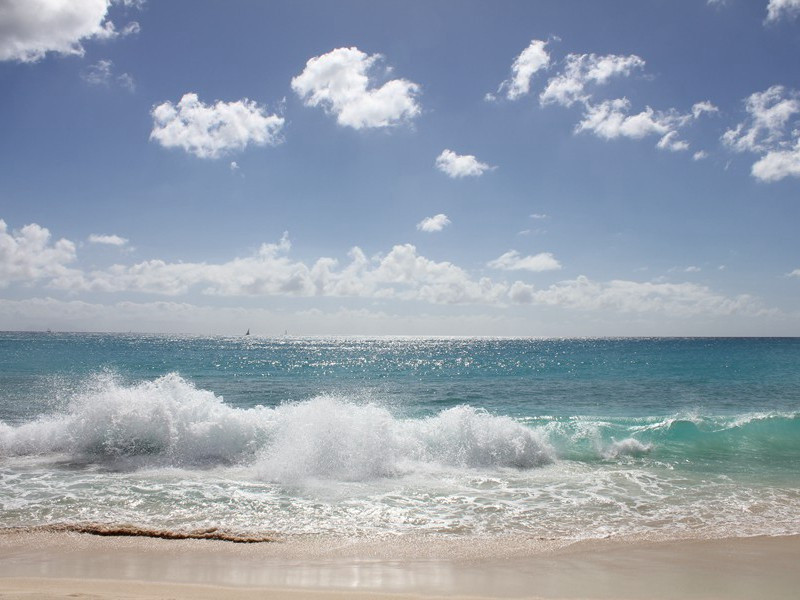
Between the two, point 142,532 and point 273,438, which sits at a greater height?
point 142,532

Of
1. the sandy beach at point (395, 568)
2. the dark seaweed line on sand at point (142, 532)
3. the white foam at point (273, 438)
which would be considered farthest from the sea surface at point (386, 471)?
the sandy beach at point (395, 568)

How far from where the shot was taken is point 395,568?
6.67 meters

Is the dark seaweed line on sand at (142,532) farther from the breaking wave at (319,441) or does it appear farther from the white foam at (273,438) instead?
the white foam at (273,438)

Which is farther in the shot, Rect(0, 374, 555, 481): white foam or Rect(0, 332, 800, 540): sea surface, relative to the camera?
Rect(0, 374, 555, 481): white foam

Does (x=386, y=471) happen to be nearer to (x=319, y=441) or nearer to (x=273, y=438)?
(x=319, y=441)

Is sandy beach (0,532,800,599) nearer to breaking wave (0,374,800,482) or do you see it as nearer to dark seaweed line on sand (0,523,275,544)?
dark seaweed line on sand (0,523,275,544)

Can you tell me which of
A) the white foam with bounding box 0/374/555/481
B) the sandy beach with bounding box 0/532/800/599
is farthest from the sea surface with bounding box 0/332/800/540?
the sandy beach with bounding box 0/532/800/599

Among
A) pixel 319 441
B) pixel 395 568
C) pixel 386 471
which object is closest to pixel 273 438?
pixel 319 441

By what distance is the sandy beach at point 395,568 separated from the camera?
19.3ft

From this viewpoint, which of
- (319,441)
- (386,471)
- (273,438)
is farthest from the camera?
(273,438)

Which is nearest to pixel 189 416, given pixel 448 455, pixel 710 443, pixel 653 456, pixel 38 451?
pixel 38 451

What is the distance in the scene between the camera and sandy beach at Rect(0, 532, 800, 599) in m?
5.89

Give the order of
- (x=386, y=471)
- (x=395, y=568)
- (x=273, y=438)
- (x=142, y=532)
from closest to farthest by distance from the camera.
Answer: (x=395, y=568)
(x=142, y=532)
(x=386, y=471)
(x=273, y=438)

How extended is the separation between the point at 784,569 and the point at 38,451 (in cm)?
1641
